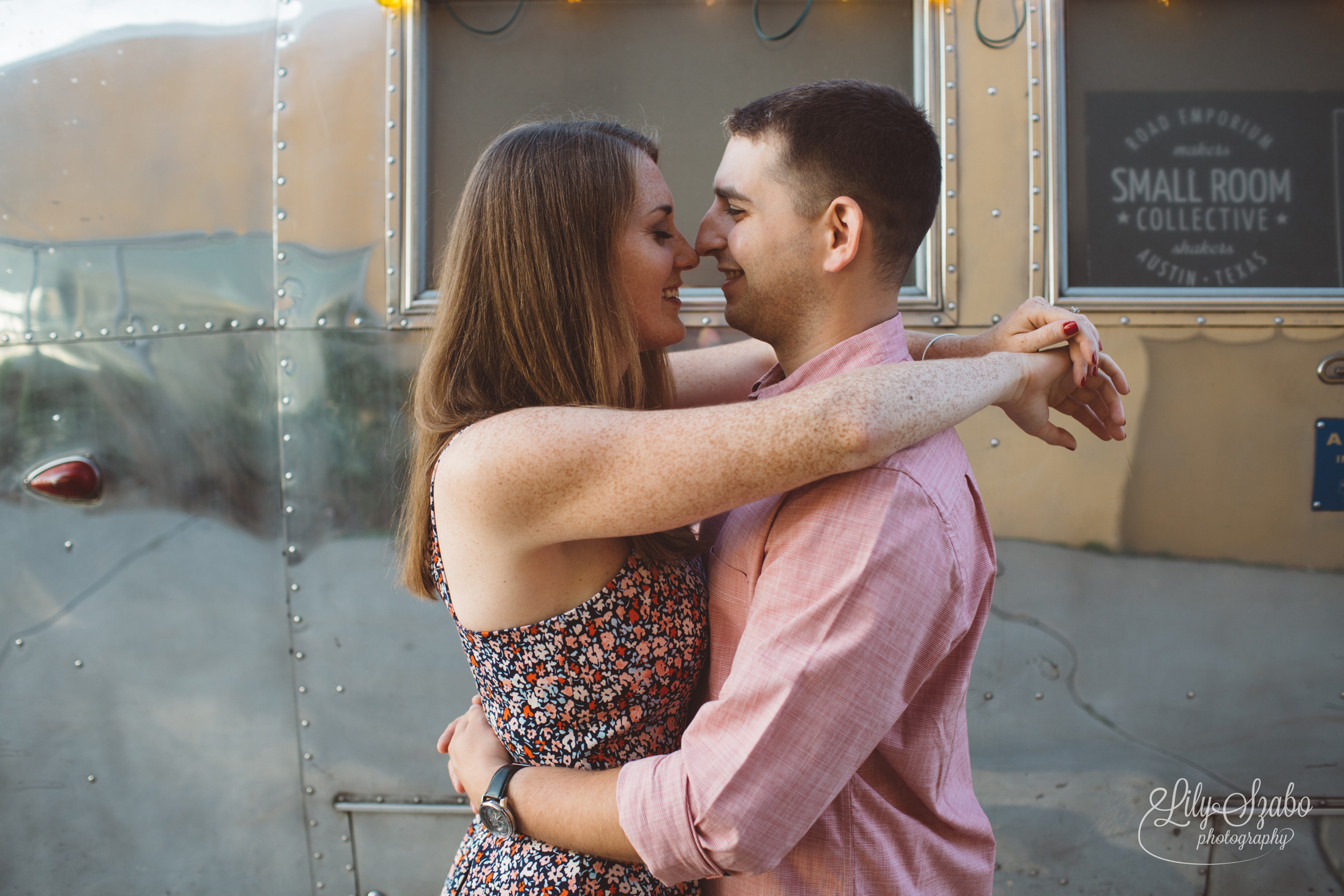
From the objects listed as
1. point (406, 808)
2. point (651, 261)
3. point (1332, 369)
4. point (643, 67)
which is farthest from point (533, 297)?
point (1332, 369)

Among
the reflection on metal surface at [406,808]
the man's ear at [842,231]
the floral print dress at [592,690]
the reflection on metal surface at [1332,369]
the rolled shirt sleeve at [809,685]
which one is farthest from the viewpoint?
the reflection on metal surface at [406,808]

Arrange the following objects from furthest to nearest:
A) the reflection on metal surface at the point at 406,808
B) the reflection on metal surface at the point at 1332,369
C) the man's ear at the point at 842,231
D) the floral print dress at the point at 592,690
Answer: the reflection on metal surface at the point at 406,808
the reflection on metal surface at the point at 1332,369
the man's ear at the point at 842,231
the floral print dress at the point at 592,690

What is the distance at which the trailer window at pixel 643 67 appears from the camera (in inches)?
88.8

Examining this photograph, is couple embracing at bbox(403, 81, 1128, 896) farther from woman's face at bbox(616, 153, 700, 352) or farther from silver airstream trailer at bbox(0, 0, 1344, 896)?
silver airstream trailer at bbox(0, 0, 1344, 896)

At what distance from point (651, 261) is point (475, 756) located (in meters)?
0.93

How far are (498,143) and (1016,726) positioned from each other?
2022 mm

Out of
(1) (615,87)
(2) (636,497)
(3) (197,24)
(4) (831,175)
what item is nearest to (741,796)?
(2) (636,497)

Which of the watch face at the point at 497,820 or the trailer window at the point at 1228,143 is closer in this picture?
the watch face at the point at 497,820

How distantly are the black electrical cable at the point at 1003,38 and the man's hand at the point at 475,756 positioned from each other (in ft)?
7.21

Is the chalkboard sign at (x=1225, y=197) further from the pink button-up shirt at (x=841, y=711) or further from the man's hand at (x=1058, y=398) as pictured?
the pink button-up shirt at (x=841, y=711)

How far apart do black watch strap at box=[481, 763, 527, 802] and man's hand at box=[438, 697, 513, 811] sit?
0.04 feet

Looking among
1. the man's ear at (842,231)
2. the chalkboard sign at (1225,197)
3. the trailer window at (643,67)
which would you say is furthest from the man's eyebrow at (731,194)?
the chalkboard sign at (1225,197)

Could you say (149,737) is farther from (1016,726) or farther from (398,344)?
(1016,726)

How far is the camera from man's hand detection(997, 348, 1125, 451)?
139 centimetres
